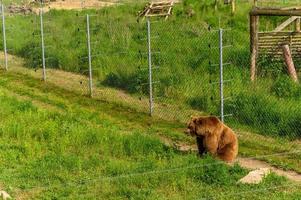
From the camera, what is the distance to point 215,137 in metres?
10.8

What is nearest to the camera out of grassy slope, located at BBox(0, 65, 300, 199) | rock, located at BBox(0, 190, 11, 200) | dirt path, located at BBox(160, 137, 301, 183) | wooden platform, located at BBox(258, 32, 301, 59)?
rock, located at BBox(0, 190, 11, 200)

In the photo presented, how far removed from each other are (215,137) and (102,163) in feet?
6.12

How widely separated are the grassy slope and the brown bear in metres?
0.39

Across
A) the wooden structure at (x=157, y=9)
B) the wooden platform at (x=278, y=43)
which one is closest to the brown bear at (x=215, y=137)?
the wooden platform at (x=278, y=43)

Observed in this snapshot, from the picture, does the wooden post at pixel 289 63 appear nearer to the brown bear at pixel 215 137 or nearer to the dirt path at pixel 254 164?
the dirt path at pixel 254 164

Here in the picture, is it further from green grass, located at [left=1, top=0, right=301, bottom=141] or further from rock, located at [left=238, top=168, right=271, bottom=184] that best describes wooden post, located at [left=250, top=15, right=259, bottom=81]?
rock, located at [left=238, top=168, right=271, bottom=184]

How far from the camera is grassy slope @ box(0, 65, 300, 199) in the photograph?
9300 mm

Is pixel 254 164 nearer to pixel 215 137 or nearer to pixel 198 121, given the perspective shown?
pixel 215 137

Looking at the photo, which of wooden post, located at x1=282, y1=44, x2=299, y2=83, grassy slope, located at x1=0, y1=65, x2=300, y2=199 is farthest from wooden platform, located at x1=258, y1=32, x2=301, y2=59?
grassy slope, located at x1=0, y1=65, x2=300, y2=199

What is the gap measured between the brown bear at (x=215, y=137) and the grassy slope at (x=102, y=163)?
389mm

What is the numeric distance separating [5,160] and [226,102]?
5257mm

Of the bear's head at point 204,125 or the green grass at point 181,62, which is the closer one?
the bear's head at point 204,125

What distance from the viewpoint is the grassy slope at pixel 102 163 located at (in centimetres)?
930

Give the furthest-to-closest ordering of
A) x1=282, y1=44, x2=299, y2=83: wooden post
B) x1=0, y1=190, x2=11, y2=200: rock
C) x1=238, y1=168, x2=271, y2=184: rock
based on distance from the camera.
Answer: x1=282, y1=44, x2=299, y2=83: wooden post < x1=238, y1=168, x2=271, y2=184: rock < x1=0, y1=190, x2=11, y2=200: rock
